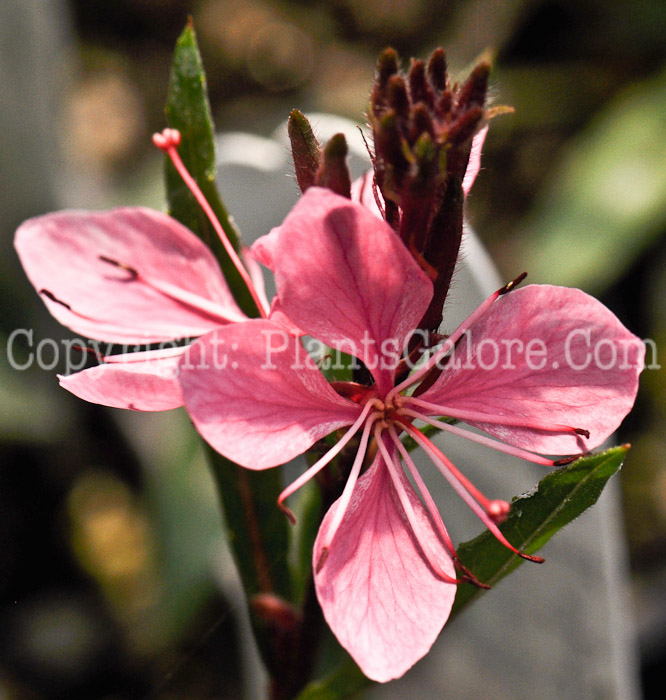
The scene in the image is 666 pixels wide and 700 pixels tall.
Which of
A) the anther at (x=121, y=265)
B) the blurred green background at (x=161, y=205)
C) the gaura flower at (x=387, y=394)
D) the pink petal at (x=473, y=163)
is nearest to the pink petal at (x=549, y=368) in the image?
the gaura flower at (x=387, y=394)

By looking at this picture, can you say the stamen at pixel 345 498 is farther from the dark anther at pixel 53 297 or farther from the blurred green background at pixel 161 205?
the blurred green background at pixel 161 205

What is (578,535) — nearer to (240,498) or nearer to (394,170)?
(240,498)

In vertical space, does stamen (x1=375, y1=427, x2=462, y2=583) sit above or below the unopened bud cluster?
below

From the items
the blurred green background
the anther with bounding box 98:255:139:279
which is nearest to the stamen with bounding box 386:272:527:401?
the anther with bounding box 98:255:139:279

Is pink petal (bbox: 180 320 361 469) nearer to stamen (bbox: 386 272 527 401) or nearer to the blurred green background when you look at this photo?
stamen (bbox: 386 272 527 401)

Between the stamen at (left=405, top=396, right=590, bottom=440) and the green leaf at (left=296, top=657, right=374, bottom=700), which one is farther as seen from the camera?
the green leaf at (left=296, top=657, right=374, bottom=700)

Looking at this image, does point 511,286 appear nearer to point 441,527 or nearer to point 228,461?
point 441,527

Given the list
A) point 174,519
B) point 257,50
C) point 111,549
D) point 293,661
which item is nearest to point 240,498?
point 293,661
